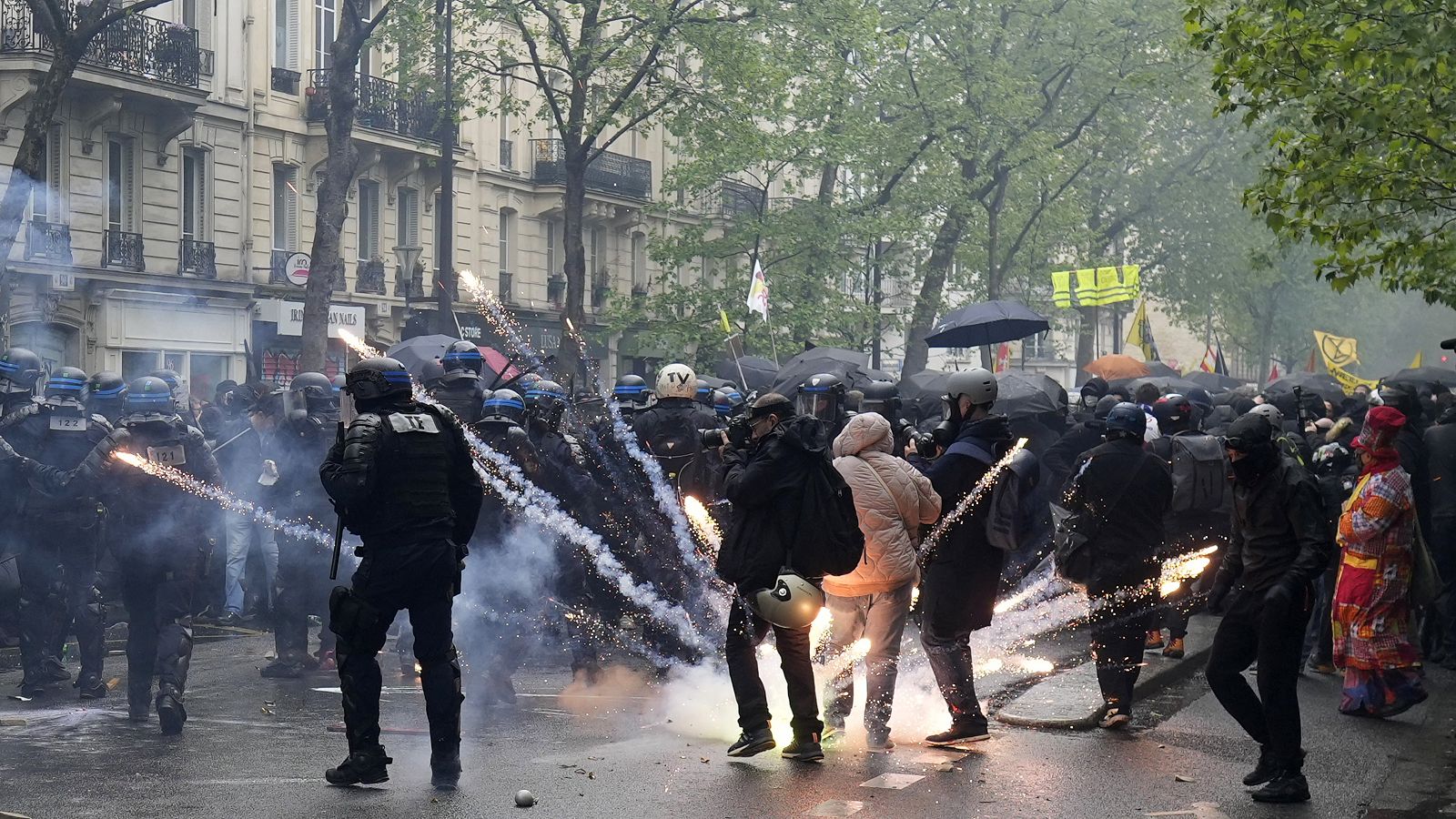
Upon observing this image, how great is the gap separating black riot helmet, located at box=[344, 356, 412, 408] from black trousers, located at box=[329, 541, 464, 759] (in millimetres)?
611

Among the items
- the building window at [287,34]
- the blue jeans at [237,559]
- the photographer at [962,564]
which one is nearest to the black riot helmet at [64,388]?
the blue jeans at [237,559]

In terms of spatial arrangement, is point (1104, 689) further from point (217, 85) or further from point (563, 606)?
point (217, 85)

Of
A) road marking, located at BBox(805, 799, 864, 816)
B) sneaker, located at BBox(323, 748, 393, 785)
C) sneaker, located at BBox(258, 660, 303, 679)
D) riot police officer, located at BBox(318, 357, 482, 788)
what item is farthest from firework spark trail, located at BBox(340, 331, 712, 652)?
road marking, located at BBox(805, 799, 864, 816)

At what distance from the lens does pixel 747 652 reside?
26.5 feet

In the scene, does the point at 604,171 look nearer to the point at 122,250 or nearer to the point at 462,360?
the point at 122,250

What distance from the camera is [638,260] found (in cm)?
4503

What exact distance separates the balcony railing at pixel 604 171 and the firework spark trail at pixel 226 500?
2851 cm

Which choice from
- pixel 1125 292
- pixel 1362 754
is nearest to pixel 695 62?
pixel 1125 292

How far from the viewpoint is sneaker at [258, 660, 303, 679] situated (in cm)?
1063

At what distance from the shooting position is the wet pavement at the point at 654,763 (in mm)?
6945

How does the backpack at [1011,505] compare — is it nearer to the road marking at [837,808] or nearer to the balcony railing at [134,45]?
the road marking at [837,808]

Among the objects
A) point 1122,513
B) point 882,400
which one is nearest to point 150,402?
point 1122,513

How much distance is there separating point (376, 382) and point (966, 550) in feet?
10.00

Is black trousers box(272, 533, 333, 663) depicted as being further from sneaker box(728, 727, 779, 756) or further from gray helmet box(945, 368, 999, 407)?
gray helmet box(945, 368, 999, 407)
